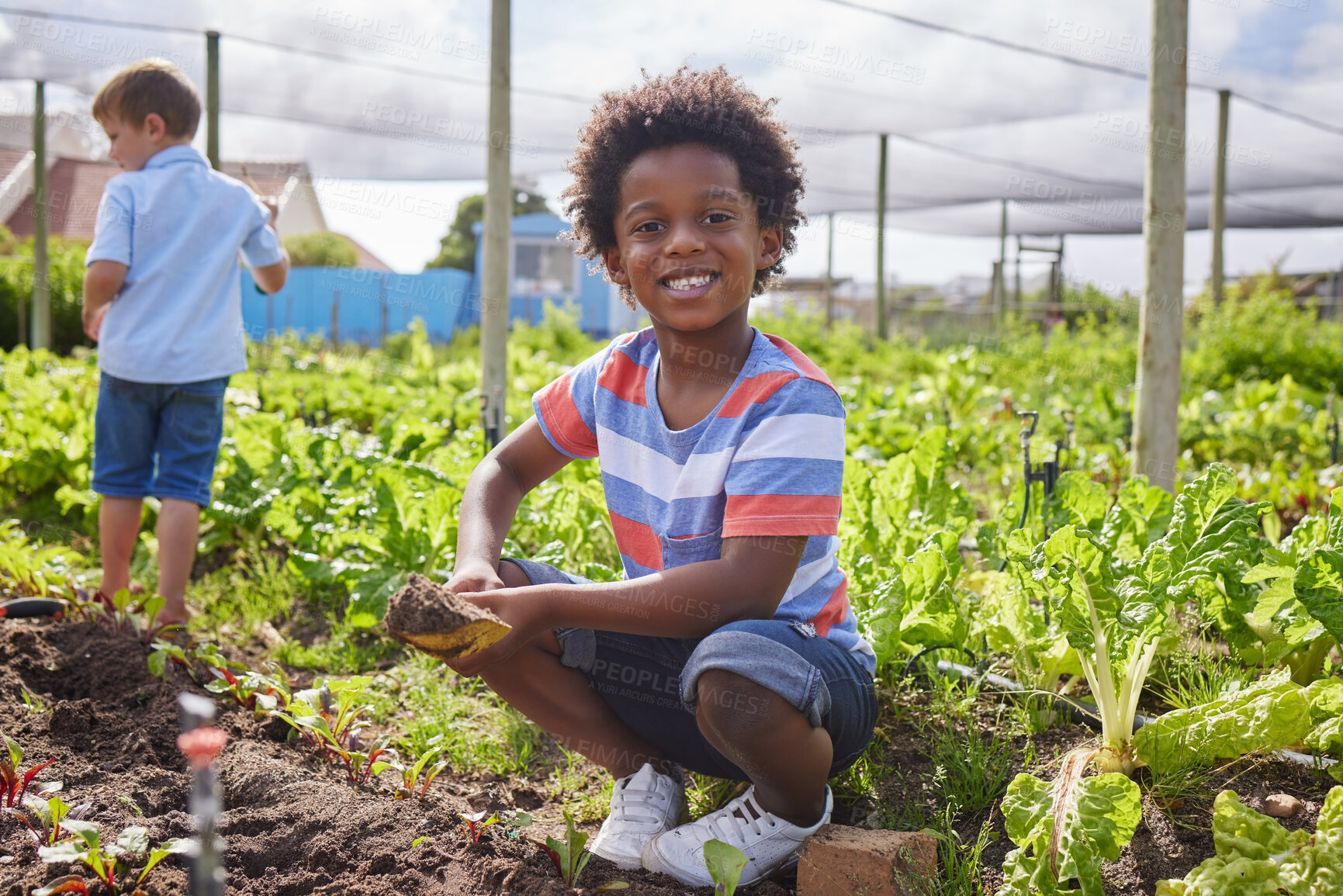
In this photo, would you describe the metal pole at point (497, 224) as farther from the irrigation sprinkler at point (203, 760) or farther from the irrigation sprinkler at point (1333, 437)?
the irrigation sprinkler at point (1333, 437)

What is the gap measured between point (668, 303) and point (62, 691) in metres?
1.62

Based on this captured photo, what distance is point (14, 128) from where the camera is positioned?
10.2 meters

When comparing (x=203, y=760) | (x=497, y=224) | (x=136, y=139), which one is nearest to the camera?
(x=203, y=760)

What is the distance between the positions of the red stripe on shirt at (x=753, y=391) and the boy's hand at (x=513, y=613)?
0.44 m

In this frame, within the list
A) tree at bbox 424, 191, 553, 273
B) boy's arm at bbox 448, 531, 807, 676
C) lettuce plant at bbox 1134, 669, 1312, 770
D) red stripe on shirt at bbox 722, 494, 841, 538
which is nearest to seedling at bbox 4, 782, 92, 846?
boy's arm at bbox 448, 531, 807, 676

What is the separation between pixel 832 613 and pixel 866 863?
41 cm

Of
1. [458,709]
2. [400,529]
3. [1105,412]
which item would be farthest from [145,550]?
[1105,412]

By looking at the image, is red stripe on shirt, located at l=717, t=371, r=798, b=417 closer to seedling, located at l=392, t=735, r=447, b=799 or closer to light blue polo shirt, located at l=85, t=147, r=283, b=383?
seedling, located at l=392, t=735, r=447, b=799

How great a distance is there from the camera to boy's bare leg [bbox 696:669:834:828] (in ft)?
4.46

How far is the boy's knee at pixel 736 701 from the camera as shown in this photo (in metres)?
1.35

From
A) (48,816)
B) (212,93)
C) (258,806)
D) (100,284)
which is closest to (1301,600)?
(258,806)

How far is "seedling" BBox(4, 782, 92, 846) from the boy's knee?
0.93 m

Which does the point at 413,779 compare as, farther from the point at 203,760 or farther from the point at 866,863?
the point at 203,760

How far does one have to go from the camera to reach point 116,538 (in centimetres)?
272
